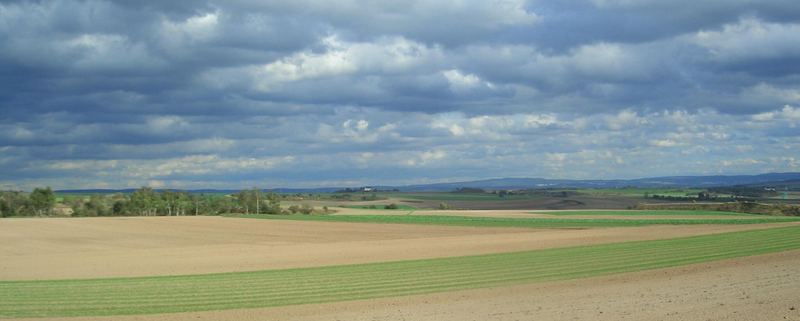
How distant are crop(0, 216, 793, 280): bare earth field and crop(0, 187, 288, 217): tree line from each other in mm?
38801

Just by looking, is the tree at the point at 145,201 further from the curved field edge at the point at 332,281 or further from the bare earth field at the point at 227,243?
the curved field edge at the point at 332,281

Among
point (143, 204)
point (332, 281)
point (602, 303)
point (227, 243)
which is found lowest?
point (227, 243)

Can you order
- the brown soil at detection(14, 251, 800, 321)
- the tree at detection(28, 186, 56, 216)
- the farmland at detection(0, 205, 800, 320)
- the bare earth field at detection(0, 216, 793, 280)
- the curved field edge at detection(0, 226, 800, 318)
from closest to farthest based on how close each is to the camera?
the brown soil at detection(14, 251, 800, 321)
the curved field edge at detection(0, 226, 800, 318)
the farmland at detection(0, 205, 800, 320)
the bare earth field at detection(0, 216, 793, 280)
the tree at detection(28, 186, 56, 216)

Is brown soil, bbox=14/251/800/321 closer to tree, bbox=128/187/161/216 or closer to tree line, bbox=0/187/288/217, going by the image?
tree line, bbox=0/187/288/217

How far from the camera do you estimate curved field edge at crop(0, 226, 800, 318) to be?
21422 millimetres

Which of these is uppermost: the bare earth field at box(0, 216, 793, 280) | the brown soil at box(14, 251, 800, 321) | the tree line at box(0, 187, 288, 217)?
the tree line at box(0, 187, 288, 217)

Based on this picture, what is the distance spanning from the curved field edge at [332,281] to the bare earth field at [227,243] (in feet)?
12.4

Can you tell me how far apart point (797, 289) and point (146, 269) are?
Result: 85.6ft

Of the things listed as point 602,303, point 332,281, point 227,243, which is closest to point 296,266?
point 332,281

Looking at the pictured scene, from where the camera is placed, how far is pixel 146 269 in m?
33.5

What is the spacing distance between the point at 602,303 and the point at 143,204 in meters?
106

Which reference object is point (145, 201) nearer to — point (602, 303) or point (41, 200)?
point (41, 200)

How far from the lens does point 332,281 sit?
2658cm

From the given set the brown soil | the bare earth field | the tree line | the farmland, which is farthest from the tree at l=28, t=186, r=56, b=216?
the brown soil
